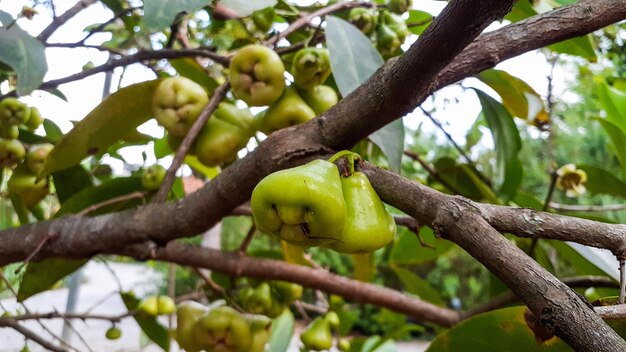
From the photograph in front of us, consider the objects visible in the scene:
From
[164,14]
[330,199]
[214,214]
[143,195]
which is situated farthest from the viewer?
[143,195]

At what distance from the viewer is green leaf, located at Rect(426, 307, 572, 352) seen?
1.48 ft

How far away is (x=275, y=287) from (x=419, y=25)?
19.9 inches

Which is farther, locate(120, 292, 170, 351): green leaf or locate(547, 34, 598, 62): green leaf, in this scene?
locate(120, 292, 170, 351): green leaf

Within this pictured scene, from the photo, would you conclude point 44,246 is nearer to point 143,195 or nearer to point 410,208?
point 143,195

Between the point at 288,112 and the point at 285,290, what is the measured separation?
0.44m

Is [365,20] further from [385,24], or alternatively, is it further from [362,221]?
[362,221]

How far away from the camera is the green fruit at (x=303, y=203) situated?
34cm

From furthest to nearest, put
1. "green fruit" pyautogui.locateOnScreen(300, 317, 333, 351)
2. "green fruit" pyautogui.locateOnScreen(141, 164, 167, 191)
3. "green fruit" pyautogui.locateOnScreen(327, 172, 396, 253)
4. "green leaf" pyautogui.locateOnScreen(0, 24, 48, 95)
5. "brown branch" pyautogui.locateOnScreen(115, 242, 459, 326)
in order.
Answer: "green fruit" pyautogui.locateOnScreen(300, 317, 333, 351) → "brown branch" pyautogui.locateOnScreen(115, 242, 459, 326) → "green fruit" pyautogui.locateOnScreen(141, 164, 167, 191) → "green leaf" pyautogui.locateOnScreen(0, 24, 48, 95) → "green fruit" pyautogui.locateOnScreen(327, 172, 396, 253)

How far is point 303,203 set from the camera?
0.35 metres

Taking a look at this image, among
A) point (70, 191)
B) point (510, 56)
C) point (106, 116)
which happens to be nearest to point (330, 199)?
point (510, 56)

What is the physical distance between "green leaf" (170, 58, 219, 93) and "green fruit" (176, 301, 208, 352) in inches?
12.9

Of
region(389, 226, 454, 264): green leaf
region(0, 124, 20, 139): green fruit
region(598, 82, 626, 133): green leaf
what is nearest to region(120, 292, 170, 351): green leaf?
region(0, 124, 20, 139): green fruit

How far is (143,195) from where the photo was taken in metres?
0.82

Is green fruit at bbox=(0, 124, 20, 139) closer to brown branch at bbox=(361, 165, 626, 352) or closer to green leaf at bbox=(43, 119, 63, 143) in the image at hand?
green leaf at bbox=(43, 119, 63, 143)
